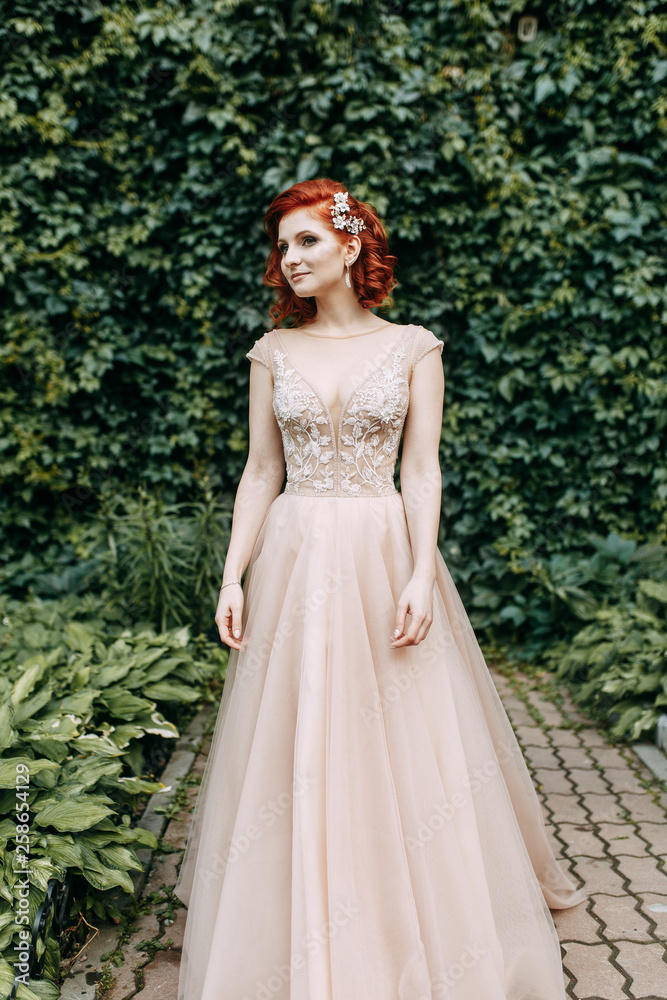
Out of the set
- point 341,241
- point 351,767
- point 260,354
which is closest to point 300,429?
point 260,354

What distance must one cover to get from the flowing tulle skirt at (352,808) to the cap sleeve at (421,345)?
0.41 meters

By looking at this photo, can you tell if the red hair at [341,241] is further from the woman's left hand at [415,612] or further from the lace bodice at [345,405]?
the woman's left hand at [415,612]

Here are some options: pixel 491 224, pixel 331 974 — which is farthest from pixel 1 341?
pixel 331 974

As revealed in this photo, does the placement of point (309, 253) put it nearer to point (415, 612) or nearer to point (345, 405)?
point (345, 405)

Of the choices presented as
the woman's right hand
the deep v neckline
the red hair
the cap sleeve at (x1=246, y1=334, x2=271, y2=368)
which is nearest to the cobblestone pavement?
the woman's right hand

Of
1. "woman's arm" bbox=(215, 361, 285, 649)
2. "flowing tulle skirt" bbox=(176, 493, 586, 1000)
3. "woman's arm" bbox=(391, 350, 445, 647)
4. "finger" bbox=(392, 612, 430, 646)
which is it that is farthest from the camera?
"woman's arm" bbox=(215, 361, 285, 649)

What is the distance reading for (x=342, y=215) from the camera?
2076 mm

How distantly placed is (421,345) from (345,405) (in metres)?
0.29

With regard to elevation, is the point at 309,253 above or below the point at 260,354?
above

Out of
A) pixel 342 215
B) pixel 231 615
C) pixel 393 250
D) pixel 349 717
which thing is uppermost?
pixel 393 250

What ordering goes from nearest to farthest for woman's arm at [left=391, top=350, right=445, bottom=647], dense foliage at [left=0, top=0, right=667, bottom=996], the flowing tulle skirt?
the flowing tulle skirt < woman's arm at [left=391, top=350, right=445, bottom=647] < dense foliage at [left=0, top=0, right=667, bottom=996]

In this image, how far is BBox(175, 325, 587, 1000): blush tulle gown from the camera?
5.79ft

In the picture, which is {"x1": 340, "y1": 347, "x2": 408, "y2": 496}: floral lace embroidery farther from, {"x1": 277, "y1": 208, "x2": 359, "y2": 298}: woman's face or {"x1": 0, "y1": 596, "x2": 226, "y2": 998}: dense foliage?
{"x1": 0, "y1": 596, "x2": 226, "y2": 998}: dense foliage

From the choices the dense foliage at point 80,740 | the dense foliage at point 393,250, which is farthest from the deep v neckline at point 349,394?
the dense foliage at point 393,250
